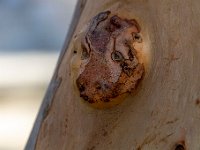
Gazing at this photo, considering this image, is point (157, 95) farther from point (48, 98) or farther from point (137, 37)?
point (48, 98)

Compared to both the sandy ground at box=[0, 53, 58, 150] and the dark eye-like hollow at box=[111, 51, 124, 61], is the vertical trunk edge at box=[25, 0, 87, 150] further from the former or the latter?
the sandy ground at box=[0, 53, 58, 150]

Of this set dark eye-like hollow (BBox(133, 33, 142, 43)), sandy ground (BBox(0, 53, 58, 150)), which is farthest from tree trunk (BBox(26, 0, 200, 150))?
sandy ground (BBox(0, 53, 58, 150))

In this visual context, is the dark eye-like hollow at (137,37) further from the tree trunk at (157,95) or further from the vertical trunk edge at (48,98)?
the vertical trunk edge at (48,98)

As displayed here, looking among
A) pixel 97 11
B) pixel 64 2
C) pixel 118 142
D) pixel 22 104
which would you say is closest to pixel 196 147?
pixel 118 142

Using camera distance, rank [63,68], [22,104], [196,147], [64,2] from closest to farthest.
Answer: [196,147]
[63,68]
[22,104]
[64,2]

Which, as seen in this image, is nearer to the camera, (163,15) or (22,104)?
(163,15)

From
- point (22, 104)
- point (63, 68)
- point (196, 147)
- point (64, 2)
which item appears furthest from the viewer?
point (64, 2)

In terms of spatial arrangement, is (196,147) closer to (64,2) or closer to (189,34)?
(189,34)
